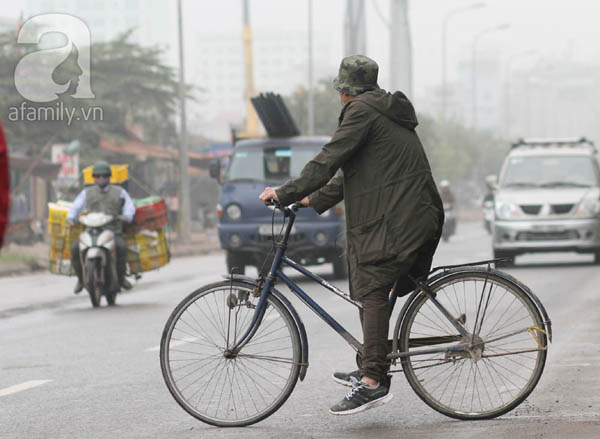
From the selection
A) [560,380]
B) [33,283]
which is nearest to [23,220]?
[33,283]

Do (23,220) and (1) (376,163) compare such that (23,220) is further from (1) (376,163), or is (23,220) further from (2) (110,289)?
(1) (376,163)

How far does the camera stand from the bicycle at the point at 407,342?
6.86m

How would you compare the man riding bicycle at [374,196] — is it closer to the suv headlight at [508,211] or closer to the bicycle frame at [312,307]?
the bicycle frame at [312,307]

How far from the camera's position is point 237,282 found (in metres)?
7.04

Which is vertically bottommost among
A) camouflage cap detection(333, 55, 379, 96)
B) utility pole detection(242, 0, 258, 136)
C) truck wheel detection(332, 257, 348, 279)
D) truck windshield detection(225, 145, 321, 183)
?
truck wheel detection(332, 257, 348, 279)

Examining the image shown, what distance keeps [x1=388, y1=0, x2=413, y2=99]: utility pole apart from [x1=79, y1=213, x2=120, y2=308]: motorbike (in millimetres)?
29014

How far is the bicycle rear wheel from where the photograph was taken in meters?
6.85

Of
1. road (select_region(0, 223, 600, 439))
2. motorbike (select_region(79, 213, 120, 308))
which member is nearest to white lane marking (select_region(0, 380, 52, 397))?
road (select_region(0, 223, 600, 439))

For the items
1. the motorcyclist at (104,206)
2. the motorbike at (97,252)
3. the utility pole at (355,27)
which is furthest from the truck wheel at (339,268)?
the utility pole at (355,27)

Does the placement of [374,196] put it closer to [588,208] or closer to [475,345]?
[475,345]

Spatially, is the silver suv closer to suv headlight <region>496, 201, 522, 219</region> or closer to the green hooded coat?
suv headlight <region>496, 201, 522, 219</region>

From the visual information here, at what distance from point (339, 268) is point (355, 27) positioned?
2186 centimetres

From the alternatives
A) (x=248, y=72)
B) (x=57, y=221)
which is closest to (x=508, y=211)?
(x=57, y=221)

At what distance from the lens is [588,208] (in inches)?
846
